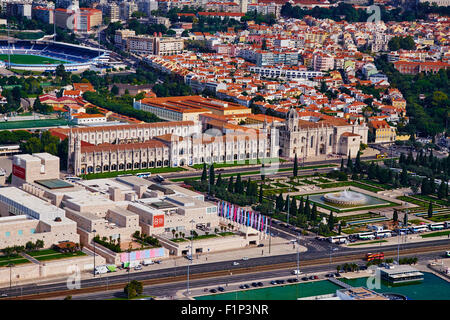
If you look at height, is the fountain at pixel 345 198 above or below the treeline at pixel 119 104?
below

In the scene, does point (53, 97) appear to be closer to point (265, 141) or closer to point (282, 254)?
point (265, 141)

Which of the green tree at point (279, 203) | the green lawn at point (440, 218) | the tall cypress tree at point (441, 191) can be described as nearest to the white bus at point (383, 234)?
the green lawn at point (440, 218)

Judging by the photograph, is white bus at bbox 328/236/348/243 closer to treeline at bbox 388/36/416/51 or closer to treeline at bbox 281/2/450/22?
treeline at bbox 388/36/416/51

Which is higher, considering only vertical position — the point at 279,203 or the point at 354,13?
the point at 354,13

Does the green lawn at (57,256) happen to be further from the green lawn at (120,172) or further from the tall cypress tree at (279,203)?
the green lawn at (120,172)

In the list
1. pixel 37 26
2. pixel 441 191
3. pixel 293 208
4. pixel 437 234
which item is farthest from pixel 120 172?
pixel 37 26

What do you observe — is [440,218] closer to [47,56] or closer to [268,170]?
[268,170]
